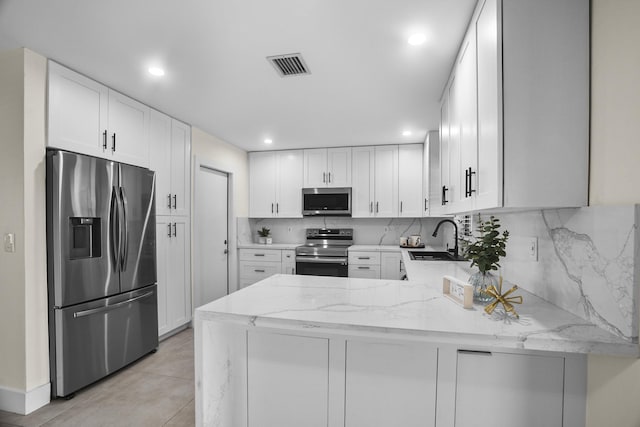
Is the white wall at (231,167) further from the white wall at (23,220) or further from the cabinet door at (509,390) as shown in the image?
the cabinet door at (509,390)

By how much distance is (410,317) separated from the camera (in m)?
1.25

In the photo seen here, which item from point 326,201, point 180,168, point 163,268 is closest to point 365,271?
point 326,201

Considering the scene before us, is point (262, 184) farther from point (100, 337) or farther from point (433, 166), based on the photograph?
point (100, 337)

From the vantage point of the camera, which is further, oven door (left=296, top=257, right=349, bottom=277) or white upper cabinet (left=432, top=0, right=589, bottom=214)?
oven door (left=296, top=257, right=349, bottom=277)

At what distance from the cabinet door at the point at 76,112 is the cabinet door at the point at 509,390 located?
2792 mm

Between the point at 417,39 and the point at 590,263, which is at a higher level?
the point at 417,39

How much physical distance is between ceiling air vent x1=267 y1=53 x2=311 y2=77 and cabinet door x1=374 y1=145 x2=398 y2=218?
2.49 m

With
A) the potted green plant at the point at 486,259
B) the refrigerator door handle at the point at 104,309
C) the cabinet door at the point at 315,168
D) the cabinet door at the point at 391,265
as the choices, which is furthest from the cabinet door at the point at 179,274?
the potted green plant at the point at 486,259

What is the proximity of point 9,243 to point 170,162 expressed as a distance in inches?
59.5

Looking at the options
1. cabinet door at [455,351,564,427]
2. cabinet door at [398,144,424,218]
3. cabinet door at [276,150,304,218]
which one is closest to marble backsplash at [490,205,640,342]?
cabinet door at [455,351,564,427]

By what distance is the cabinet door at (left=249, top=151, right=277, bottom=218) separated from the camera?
503 centimetres

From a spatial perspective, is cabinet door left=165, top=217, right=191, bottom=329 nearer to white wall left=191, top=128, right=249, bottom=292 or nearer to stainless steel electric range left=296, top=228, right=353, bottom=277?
Answer: white wall left=191, top=128, right=249, bottom=292

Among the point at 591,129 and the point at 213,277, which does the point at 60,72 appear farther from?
the point at 591,129

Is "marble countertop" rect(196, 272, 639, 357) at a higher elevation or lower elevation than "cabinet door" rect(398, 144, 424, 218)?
lower
